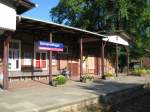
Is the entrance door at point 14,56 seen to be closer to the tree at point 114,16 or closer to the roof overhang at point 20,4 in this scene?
the roof overhang at point 20,4

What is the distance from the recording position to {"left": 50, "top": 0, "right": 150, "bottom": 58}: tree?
39844 mm

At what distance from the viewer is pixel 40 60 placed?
23.8m

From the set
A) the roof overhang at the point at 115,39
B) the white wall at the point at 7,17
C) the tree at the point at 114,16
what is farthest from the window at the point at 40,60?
the tree at the point at 114,16

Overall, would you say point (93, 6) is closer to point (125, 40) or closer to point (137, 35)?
point (137, 35)

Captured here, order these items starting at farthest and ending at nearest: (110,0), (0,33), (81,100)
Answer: (110,0) < (0,33) < (81,100)

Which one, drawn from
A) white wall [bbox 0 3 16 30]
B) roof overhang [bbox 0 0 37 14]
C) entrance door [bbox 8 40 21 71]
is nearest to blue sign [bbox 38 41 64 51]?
roof overhang [bbox 0 0 37 14]

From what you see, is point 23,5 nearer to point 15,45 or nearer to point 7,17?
point 7,17

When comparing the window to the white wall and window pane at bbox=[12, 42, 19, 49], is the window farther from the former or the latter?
the white wall

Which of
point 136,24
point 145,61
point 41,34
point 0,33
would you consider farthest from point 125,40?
point 145,61

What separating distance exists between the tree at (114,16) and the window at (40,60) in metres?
16.5

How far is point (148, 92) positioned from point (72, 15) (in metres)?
24.1

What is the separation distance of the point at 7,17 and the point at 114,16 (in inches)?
1019

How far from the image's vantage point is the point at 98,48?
32281 millimetres

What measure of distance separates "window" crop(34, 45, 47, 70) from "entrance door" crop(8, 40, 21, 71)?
5.69ft
